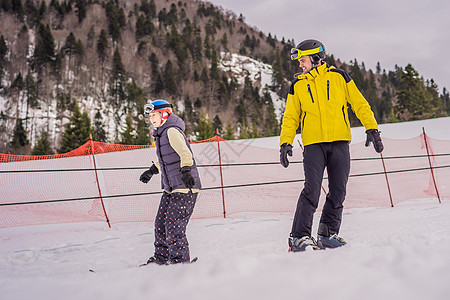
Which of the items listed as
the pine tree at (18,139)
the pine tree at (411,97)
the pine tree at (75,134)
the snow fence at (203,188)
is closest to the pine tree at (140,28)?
the pine tree at (18,139)

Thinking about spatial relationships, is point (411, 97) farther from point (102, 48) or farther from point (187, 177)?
point (102, 48)

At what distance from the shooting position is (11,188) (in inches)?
316

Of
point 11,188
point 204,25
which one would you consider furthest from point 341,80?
point 204,25

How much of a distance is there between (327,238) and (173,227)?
1257 millimetres

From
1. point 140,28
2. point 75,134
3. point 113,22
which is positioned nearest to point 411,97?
point 75,134

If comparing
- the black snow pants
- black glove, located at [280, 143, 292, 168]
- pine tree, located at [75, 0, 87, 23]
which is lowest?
the black snow pants

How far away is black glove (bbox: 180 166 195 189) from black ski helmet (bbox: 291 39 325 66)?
1.33m

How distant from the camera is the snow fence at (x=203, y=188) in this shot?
19.8 feet

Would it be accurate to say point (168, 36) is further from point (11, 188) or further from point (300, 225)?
point (300, 225)

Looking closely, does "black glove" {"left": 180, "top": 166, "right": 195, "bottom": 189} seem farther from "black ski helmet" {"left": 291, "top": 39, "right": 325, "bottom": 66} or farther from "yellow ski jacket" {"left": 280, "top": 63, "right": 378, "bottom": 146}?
"black ski helmet" {"left": 291, "top": 39, "right": 325, "bottom": 66}

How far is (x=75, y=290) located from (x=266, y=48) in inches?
4323

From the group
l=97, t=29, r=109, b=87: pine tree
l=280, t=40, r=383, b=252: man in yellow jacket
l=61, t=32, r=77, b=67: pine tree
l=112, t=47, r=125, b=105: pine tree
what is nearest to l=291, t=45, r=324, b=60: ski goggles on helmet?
l=280, t=40, r=383, b=252: man in yellow jacket

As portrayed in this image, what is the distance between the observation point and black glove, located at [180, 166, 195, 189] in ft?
8.31

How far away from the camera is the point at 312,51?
265 cm
